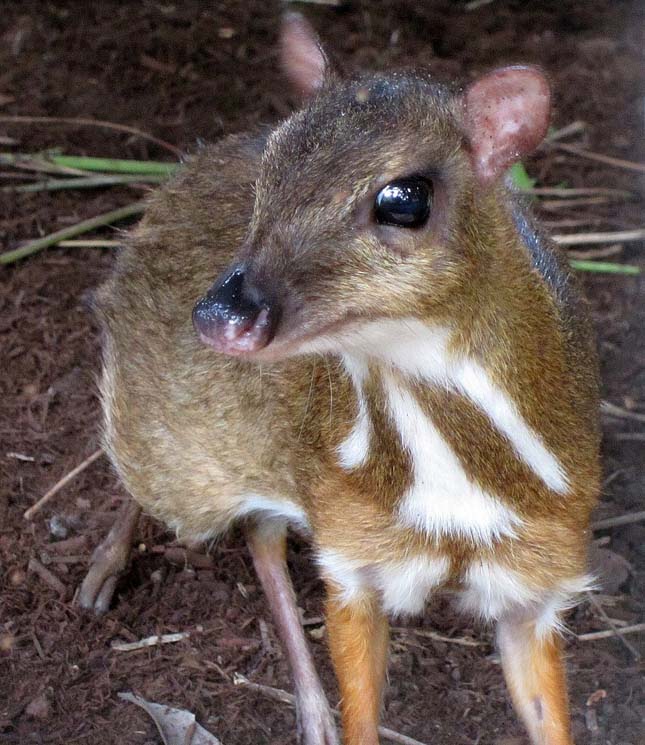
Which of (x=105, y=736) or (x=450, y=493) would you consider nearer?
(x=450, y=493)

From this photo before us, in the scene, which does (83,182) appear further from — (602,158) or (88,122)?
(602,158)

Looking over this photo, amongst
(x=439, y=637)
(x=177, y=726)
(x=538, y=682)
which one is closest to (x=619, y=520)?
(x=439, y=637)

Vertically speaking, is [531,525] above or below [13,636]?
above

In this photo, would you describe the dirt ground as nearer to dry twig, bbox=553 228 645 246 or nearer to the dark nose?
dry twig, bbox=553 228 645 246

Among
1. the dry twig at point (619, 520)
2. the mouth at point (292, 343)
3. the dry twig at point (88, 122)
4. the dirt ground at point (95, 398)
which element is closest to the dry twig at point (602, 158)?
the dirt ground at point (95, 398)

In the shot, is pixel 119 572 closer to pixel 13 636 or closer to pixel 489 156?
pixel 13 636

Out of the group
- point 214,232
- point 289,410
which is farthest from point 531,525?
point 214,232

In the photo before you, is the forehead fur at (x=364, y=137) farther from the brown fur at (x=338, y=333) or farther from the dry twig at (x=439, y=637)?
the dry twig at (x=439, y=637)
